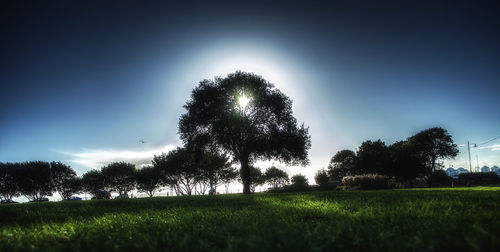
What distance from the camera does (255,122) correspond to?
80.6ft

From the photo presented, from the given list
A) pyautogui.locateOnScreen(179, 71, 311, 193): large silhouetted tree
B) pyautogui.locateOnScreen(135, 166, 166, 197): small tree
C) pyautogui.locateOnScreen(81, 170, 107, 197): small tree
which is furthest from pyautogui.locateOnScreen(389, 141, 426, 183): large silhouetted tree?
pyautogui.locateOnScreen(81, 170, 107, 197): small tree

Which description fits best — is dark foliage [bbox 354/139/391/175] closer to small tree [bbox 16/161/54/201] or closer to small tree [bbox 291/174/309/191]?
small tree [bbox 291/174/309/191]

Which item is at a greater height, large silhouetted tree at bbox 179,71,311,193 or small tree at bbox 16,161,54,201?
large silhouetted tree at bbox 179,71,311,193

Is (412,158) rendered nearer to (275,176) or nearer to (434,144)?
(434,144)

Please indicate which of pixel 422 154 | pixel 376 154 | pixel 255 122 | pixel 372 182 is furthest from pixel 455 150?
pixel 255 122

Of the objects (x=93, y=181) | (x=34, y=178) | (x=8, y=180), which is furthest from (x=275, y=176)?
(x=8, y=180)

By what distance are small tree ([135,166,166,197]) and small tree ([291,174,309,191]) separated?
118 feet

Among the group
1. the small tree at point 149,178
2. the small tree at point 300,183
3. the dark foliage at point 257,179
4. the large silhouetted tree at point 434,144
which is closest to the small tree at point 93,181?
the small tree at point 149,178

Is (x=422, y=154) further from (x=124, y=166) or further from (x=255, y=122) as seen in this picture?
(x=124, y=166)

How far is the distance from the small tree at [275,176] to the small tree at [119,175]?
→ 151ft

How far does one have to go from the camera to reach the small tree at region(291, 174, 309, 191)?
3222 centimetres

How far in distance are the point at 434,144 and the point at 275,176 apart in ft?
168

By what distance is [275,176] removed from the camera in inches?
3477

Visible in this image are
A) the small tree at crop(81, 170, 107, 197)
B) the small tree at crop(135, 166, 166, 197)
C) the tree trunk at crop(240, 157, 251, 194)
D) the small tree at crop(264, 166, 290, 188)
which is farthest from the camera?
the small tree at crop(264, 166, 290, 188)
